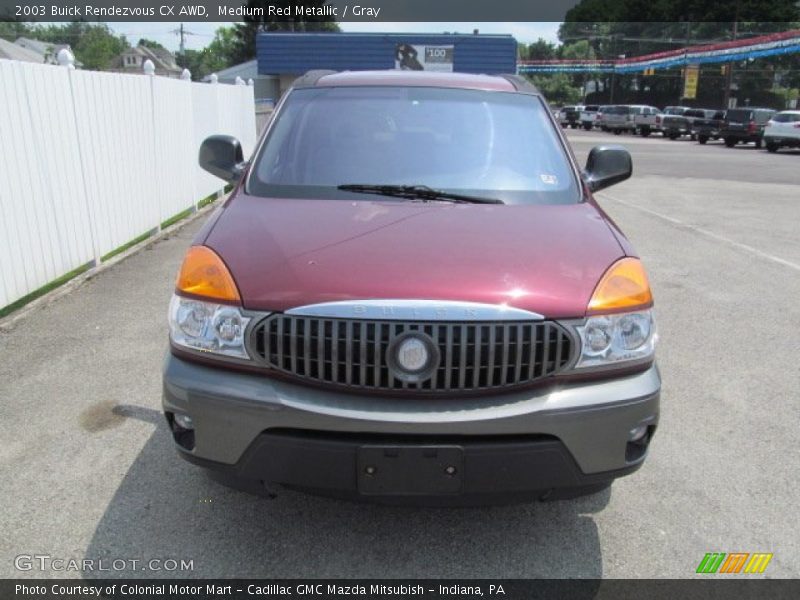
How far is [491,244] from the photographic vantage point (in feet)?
8.43

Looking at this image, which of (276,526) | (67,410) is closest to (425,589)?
(276,526)

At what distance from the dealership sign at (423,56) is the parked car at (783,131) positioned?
50.1 feet

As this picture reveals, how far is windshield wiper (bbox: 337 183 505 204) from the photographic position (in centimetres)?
306

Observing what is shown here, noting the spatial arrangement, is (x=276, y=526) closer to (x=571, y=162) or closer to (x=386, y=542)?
(x=386, y=542)

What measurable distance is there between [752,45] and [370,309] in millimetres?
48574

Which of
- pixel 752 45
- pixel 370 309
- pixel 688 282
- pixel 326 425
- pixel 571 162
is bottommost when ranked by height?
pixel 688 282

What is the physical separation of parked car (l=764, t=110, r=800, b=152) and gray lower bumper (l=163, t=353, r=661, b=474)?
30.5 meters

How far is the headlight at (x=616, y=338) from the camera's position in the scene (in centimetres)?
235

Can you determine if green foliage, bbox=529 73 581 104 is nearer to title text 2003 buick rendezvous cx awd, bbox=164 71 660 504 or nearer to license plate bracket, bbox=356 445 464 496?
title text 2003 buick rendezvous cx awd, bbox=164 71 660 504

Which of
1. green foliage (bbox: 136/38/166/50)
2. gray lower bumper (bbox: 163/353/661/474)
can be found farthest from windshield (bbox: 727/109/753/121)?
green foliage (bbox: 136/38/166/50)

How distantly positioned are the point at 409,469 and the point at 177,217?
886 centimetres

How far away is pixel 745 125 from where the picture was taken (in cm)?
3114

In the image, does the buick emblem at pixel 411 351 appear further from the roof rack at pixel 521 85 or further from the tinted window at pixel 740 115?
the tinted window at pixel 740 115

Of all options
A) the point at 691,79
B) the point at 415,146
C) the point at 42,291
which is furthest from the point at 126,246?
the point at 691,79
